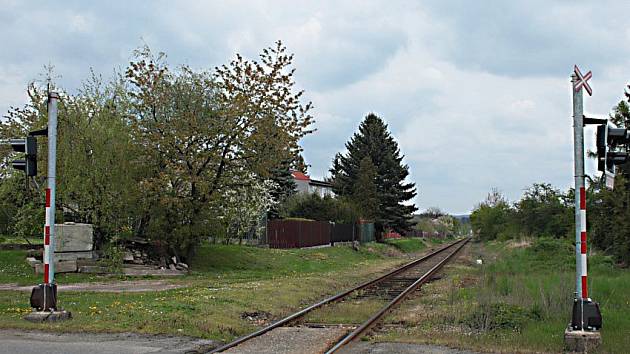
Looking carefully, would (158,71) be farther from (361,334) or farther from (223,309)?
(361,334)

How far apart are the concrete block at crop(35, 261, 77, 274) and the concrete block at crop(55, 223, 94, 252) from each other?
0.49 metres

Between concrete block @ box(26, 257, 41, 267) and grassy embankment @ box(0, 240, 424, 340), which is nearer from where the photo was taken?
grassy embankment @ box(0, 240, 424, 340)

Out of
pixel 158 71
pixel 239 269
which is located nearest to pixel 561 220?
pixel 239 269

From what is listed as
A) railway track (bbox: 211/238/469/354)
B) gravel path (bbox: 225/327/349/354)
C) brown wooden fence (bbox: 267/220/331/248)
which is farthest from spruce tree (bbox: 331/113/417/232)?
gravel path (bbox: 225/327/349/354)

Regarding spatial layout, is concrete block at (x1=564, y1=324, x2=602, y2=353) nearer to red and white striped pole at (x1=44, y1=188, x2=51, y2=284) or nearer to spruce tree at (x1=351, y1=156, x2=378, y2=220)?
red and white striped pole at (x1=44, y1=188, x2=51, y2=284)

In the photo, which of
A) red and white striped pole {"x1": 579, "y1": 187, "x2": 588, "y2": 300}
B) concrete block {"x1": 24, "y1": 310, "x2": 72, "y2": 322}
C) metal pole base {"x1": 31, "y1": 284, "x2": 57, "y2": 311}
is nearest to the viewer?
red and white striped pole {"x1": 579, "y1": 187, "x2": 588, "y2": 300}

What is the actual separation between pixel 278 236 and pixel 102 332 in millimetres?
30762

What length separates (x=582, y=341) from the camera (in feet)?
31.9

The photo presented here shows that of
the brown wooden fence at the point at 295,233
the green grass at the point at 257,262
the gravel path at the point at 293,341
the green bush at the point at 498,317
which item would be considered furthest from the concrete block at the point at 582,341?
the brown wooden fence at the point at 295,233

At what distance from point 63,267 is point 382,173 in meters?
46.9

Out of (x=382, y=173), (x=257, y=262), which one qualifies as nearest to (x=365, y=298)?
(x=257, y=262)

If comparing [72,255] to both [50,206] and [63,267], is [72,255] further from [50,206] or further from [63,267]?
[50,206]

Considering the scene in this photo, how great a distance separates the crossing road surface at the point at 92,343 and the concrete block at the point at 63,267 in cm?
1209

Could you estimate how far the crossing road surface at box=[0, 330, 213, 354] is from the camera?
9812 millimetres
